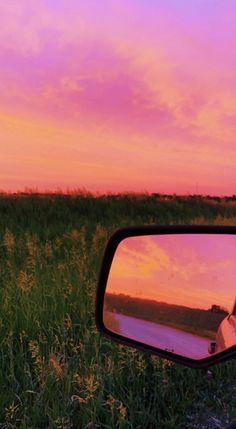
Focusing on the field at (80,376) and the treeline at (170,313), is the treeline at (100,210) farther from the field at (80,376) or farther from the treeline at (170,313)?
the treeline at (170,313)

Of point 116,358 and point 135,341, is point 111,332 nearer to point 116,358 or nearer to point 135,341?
point 135,341

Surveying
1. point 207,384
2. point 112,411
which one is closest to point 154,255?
point 112,411

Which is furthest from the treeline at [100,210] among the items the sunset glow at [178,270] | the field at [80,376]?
the sunset glow at [178,270]

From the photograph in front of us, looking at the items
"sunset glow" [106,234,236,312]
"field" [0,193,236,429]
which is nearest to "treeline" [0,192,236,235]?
"field" [0,193,236,429]

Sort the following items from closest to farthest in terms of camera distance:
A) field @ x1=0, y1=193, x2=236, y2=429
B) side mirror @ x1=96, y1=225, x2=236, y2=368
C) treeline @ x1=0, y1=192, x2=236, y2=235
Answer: side mirror @ x1=96, y1=225, x2=236, y2=368 < field @ x1=0, y1=193, x2=236, y2=429 < treeline @ x1=0, y1=192, x2=236, y2=235

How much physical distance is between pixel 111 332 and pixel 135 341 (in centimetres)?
12

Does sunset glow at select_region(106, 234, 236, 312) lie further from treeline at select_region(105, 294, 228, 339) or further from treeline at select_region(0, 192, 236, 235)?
treeline at select_region(0, 192, 236, 235)

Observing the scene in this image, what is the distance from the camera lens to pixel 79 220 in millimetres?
12422

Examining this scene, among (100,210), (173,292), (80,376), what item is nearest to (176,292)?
(173,292)

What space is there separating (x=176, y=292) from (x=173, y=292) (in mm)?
10

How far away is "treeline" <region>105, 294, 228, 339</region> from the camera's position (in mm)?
1644

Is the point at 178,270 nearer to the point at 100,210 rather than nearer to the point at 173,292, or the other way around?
the point at 173,292

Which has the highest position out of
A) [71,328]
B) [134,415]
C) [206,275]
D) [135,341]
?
[206,275]

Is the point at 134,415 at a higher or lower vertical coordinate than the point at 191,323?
lower
